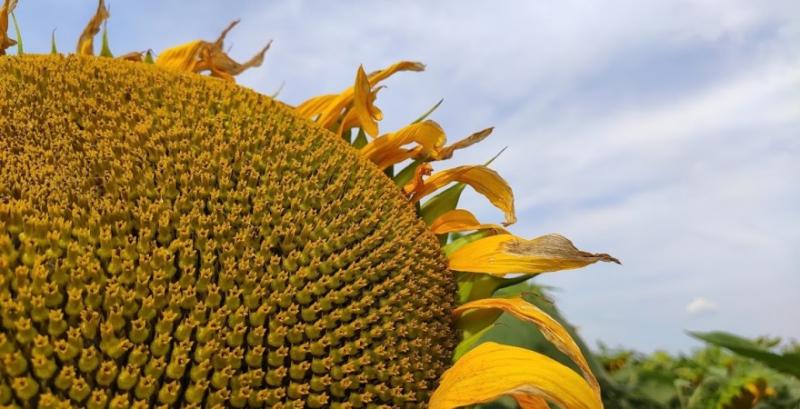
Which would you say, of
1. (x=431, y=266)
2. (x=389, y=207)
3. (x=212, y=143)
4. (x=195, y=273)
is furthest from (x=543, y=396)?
(x=212, y=143)

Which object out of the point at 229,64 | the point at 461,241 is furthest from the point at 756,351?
the point at 229,64

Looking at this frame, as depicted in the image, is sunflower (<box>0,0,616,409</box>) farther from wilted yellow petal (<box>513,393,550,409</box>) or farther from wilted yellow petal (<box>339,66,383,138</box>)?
wilted yellow petal (<box>339,66,383,138</box>)

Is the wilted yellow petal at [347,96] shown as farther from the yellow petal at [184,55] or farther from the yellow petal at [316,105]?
the yellow petal at [184,55]

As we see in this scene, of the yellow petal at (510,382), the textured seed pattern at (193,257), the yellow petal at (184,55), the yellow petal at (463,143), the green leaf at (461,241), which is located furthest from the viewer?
the yellow petal at (184,55)

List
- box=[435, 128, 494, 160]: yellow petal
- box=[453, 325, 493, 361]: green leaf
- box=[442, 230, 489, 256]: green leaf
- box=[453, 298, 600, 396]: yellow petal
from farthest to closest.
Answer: box=[435, 128, 494, 160]: yellow petal → box=[442, 230, 489, 256]: green leaf → box=[453, 325, 493, 361]: green leaf → box=[453, 298, 600, 396]: yellow petal

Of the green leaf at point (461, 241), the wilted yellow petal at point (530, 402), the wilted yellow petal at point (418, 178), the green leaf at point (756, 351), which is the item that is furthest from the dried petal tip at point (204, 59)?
the green leaf at point (756, 351)

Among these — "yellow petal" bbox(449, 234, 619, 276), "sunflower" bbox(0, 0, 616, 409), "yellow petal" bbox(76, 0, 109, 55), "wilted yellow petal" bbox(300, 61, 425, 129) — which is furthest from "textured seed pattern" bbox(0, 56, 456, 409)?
"yellow petal" bbox(76, 0, 109, 55)
